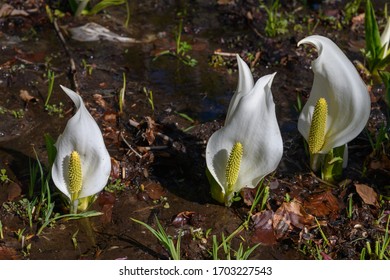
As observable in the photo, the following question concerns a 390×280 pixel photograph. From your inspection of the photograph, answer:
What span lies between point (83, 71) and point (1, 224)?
1.61 metres

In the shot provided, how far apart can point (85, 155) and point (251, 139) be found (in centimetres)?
81

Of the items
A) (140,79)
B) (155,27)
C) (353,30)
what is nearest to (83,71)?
(140,79)

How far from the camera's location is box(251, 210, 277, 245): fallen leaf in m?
3.43

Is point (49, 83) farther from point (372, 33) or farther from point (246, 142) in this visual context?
point (372, 33)

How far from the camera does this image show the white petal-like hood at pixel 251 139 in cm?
310

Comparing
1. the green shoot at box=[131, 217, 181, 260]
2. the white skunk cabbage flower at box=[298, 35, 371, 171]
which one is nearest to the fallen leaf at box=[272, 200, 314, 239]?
the white skunk cabbage flower at box=[298, 35, 371, 171]

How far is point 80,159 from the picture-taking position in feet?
10.7

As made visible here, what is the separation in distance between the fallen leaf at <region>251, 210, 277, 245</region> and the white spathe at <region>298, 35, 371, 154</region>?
44 cm

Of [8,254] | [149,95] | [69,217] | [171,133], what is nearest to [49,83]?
[149,95]

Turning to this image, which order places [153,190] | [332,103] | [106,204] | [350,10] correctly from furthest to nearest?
1. [350,10]
2. [153,190]
3. [106,204]
4. [332,103]

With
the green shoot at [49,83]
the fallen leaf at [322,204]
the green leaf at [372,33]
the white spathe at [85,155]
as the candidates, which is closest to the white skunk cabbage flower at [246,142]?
the fallen leaf at [322,204]

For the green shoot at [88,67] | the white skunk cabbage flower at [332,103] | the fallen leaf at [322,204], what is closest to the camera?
the white skunk cabbage flower at [332,103]

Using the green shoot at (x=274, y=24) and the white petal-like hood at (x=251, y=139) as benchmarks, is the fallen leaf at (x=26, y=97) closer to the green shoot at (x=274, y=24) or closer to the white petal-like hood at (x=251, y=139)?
the white petal-like hood at (x=251, y=139)

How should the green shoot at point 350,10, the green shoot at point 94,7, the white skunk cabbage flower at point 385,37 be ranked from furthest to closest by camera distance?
the green shoot at point 350,10
the green shoot at point 94,7
the white skunk cabbage flower at point 385,37
